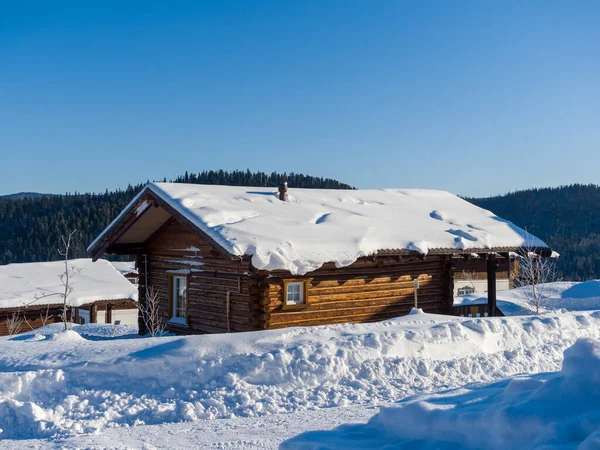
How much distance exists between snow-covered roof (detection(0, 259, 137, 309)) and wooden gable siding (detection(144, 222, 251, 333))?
12.7 metres

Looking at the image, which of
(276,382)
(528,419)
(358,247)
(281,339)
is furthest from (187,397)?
(358,247)

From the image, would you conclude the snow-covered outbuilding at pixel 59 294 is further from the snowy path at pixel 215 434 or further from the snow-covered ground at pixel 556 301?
the snowy path at pixel 215 434

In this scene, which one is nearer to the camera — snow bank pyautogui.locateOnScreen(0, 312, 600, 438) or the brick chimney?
snow bank pyautogui.locateOnScreen(0, 312, 600, 438)

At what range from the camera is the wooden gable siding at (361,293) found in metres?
14.0

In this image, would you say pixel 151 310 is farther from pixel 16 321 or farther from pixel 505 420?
pixel 16 321

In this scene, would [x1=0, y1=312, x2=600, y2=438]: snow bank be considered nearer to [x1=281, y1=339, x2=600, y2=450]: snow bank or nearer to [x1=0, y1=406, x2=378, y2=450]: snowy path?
[x1=0, y1=406, x2=378, y2=450]: snowy path

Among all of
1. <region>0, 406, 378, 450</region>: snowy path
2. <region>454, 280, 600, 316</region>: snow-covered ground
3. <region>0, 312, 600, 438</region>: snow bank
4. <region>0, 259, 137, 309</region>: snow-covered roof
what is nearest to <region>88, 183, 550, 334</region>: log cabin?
<region>0, 312, 600, 438</region>: snow bank

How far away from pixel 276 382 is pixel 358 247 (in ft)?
19.6

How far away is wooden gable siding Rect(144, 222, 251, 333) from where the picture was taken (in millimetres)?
14234

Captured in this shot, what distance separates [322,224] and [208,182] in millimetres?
79592

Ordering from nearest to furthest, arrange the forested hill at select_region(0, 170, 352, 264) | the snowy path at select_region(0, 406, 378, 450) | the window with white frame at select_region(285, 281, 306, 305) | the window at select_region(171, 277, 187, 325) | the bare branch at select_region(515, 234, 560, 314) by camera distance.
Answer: the snowy path at select_region(0, 406, 378, 450) → the window with white frame at select_region(285, 281, 306, 305) → the window at select_region(171, 277, 187, 325) → the bare branch at select_region(515, 234, 560, 314) → the forested hill at select_region(0, 170, 352, 264)

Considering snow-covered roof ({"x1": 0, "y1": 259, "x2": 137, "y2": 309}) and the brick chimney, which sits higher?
the brick chimney

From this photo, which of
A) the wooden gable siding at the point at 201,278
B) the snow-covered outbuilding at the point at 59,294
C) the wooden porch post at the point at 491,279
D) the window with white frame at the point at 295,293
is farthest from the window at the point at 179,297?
the snow-covered outbuilding at the point at 59,294

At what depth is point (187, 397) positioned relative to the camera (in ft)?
27.4
